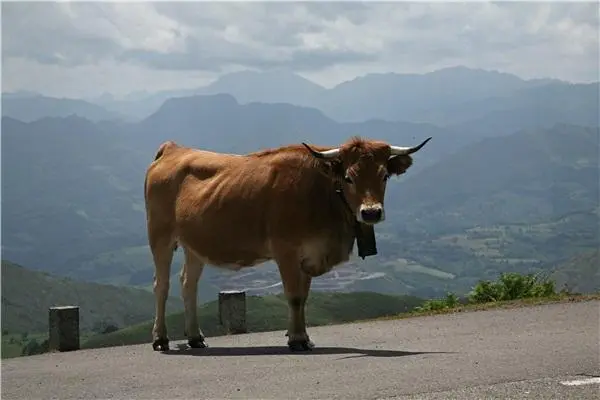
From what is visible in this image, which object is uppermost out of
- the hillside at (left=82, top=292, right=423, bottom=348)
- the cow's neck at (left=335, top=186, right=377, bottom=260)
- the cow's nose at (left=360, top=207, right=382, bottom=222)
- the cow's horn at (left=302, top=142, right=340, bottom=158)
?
the cow's horn at (left=302, top=142, right=340, bottom=158)

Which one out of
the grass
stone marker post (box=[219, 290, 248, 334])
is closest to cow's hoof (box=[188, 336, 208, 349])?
stone marker post (box=[219, 290, 248, 334])

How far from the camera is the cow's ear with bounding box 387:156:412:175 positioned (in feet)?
41.5

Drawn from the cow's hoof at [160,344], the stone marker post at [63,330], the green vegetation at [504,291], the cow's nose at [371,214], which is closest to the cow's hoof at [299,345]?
the cow's nose at [371,214]

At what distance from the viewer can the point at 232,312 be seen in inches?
665

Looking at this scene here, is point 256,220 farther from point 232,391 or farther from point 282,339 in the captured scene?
point 232,391

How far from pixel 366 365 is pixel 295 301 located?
195 cm

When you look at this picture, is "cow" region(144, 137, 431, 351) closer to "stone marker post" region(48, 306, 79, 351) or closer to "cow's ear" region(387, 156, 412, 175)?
"cow's ear" region(387, 156, 412, 175)

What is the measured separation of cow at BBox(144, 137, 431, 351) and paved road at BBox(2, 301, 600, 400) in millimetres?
1012

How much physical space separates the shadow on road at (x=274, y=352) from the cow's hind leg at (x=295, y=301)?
16 centimetres

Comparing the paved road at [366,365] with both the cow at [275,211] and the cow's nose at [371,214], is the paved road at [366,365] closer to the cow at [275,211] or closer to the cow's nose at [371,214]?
A: the cow at [275,211]

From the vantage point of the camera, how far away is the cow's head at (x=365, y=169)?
12023 mm

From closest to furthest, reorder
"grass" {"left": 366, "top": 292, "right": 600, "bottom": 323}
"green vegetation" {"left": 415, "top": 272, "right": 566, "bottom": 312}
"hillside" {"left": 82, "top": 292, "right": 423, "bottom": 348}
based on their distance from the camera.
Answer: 1. "grass" {"left": 366, "top": 292, "right": 600, "bottom": 323}
2. "green vegetation" {"left": 415, "top": 272, "right": 566, "bottom": 312}
3. "hillside" {"left": 82, "top": 292, "right": 423, "bottom": 348}

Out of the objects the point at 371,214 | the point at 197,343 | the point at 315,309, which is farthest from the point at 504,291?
the point at 315,309

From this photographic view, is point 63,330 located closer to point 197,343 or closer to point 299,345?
point 197,343
